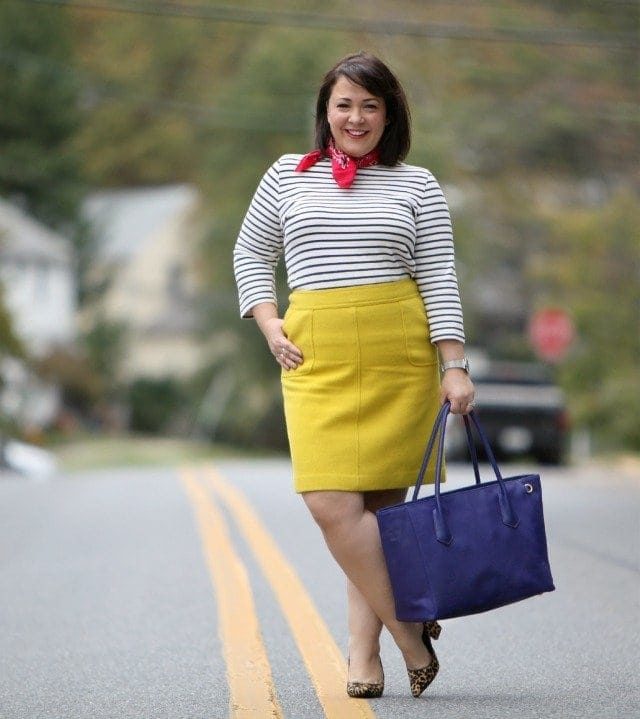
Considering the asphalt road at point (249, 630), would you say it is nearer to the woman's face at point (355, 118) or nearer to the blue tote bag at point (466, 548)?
the blue tote bag at point (466, 548)

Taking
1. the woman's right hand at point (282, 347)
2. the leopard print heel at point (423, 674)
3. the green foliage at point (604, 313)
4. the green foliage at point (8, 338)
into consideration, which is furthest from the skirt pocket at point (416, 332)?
the green foliage at point (8, 338)

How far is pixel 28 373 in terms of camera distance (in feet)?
131

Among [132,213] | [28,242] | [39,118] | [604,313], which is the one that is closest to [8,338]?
[604,313]

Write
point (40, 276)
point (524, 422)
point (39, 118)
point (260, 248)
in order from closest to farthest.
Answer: point (260, 248) → point (524, 422) → point (40, 276) → point (39, 118)

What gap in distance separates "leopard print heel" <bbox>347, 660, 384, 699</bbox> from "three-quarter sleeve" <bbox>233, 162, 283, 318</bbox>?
124 cm

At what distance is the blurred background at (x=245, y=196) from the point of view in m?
28.0

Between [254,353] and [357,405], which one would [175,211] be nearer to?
[254,353]

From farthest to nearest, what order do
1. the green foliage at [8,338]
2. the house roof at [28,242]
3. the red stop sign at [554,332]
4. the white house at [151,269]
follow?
the white house at [151,269]
the house roof at [28,242]
the green foliage at [8,338]
the red stop sign at [554,332]

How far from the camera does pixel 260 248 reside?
5414 millimetres

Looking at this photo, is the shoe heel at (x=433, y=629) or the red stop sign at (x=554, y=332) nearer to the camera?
the shoe heel at (x=433, y=629)

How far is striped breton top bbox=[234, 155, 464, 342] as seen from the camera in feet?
16.9

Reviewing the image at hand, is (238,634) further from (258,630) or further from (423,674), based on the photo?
(423,674)

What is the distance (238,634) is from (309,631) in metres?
0.30

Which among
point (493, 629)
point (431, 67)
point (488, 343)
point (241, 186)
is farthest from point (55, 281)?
point (493, 629)
